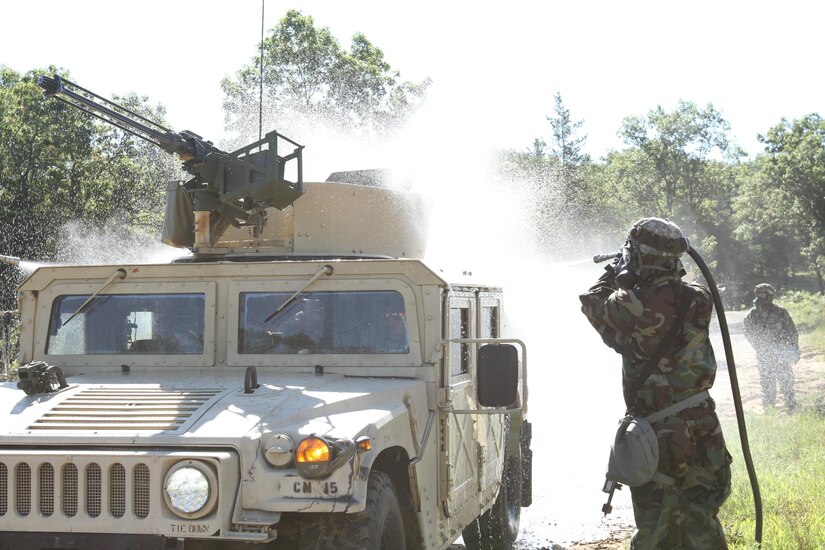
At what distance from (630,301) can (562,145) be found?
60706mm

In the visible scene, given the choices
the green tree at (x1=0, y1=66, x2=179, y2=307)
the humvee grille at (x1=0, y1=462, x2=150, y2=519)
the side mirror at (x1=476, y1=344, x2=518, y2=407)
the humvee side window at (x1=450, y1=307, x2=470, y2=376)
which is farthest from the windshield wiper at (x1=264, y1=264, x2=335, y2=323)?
the green tree at (x1=0, y1=66, x2=179, y2=307)

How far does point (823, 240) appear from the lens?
2512 cm

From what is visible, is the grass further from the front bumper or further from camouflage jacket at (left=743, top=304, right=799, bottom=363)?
the front bumper

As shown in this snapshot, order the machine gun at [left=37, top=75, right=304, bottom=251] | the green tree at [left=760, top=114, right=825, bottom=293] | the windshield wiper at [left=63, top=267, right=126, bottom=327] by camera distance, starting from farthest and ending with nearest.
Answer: the green tree at [left=760, top=114, right=825, bottom=293] → the machine gun at [left=37, top=75, right=304, bottom=251] → the windshield wiper at [left=63, top=267, right=126, bottom=327]

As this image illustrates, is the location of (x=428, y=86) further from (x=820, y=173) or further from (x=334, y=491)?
(x=334, y=491)

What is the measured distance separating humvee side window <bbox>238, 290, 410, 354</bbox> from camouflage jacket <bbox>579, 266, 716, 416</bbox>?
4.42ft

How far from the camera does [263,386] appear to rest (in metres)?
5.08

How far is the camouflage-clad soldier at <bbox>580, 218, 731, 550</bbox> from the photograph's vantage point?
439 cm

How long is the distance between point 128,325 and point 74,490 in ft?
5.64

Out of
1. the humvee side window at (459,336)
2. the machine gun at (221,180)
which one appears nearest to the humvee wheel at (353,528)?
the humvee side window at (459,336)

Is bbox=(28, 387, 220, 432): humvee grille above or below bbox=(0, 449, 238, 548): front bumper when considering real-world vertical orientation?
above

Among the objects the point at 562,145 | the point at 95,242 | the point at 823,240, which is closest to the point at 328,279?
the point at 95,242

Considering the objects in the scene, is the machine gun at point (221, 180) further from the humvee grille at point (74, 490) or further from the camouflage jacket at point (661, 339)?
the camouflage jacket at point (661, 339)

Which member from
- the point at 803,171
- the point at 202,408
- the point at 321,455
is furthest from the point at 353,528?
the point at 803,171
